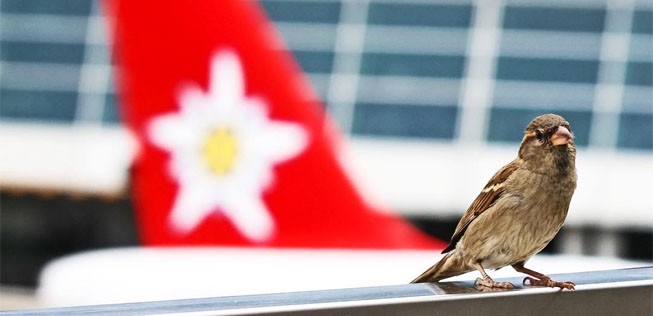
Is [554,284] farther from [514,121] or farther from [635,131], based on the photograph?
[514,121]

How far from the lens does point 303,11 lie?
19.7 metres

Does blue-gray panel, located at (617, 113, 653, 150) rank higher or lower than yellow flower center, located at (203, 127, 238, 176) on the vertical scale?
higher

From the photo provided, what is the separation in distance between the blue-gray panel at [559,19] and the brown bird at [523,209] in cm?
1635

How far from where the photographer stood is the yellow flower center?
841cm

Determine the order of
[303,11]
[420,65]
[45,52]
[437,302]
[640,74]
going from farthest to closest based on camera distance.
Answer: [45,52] < [303,11] < [420,65] < [640,74] < [437,302]

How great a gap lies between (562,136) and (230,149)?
6.54 meters

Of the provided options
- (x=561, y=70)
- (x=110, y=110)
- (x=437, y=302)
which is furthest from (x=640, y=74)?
(x=437, y=302)

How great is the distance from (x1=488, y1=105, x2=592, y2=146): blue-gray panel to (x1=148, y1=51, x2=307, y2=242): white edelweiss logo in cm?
911

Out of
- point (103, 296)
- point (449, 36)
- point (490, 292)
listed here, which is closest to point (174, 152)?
point (103, 296)

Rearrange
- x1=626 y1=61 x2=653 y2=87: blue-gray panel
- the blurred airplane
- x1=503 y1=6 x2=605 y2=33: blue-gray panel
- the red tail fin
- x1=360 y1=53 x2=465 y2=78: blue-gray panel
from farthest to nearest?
x1=360 y1=53 x2=465 y2=78: blue-gray panel < x1=503 y1=6 x2=605 y2=33: blue-gray panel < x1=626 y1=61 x2=653 y2=87: blue-gray panel < the red tail fin < the blurred airplane

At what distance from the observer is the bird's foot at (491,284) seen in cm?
199

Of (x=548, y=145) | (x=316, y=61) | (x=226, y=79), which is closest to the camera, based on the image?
(x=548, y=145)

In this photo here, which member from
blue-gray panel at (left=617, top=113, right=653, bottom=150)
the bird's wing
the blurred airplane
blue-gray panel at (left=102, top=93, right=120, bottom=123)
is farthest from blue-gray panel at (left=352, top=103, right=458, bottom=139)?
the bird's wing

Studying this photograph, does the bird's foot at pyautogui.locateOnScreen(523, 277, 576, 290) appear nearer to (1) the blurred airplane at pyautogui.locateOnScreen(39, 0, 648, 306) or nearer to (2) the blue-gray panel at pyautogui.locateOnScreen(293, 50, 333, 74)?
(1) the blurred airplane at pyautogui.locateOnScreen(39, 0, 648, 306)
